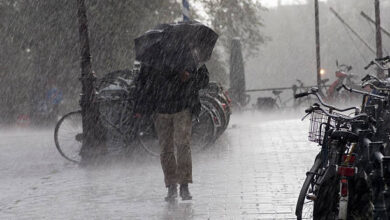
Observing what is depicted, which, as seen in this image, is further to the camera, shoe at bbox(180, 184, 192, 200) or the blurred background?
the blurred background

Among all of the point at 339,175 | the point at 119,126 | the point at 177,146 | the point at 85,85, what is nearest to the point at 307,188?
the point at 339,175

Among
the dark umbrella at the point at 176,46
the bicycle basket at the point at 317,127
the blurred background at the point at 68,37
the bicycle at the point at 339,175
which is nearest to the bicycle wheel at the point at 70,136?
the dark umbrella at the point at 176,46

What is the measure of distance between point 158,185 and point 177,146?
45.6 inches

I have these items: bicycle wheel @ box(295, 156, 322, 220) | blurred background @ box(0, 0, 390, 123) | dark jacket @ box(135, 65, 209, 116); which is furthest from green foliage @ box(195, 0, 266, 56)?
bicycle wheel @ box(295, 156, 322, 220)

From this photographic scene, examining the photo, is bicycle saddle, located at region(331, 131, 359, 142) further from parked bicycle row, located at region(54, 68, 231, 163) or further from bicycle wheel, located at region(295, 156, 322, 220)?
parked bicycle row, located at region(54, 68, 231, 163)

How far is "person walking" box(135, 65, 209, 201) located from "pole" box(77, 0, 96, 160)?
3439 millimetres

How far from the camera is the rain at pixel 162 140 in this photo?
5.05m

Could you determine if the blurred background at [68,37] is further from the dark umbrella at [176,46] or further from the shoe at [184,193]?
the shoe at [184,193]

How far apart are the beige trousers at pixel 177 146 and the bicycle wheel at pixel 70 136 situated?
12.9 feet

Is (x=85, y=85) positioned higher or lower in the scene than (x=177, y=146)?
higher

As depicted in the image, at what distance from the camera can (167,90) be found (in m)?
7.96

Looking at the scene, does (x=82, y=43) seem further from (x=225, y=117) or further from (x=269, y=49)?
(x=269, y=49)

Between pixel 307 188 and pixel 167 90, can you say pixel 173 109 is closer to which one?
pixel 167 90

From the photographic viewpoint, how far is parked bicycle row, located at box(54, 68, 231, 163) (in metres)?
11.4
